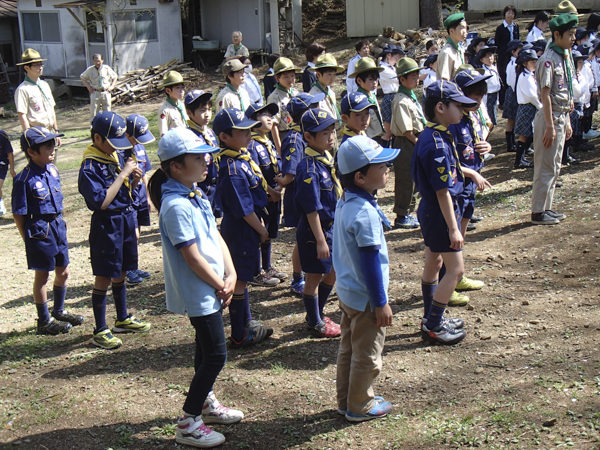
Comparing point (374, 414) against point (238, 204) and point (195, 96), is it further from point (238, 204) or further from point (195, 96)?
point (195, 96)

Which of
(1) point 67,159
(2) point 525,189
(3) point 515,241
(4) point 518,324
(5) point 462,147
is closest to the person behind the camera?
(4) point 518,324

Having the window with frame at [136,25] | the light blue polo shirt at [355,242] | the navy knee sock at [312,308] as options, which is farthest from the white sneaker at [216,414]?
the window with frame at [136,25]

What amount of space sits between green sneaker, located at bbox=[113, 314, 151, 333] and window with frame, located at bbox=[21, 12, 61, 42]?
22.4 meters

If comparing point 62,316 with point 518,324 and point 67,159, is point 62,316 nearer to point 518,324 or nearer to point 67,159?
point 518,324

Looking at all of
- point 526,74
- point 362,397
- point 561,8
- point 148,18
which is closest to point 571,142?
point 526,74

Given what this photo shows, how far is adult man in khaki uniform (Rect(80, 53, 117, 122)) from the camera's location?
55.5 ft

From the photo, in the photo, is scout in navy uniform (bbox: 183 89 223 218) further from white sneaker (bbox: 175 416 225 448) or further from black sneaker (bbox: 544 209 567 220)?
black sneaker (bbox: 544 209 567 220)

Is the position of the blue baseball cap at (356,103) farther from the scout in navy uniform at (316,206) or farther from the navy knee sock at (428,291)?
the navy knee sock at (428,291)

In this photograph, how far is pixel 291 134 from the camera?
5.84 m

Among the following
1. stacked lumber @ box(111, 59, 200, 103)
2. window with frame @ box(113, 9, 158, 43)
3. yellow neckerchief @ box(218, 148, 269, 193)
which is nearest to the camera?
yellow neckerchief @ box(218, 148, 269, 193)

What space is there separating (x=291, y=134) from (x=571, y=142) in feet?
22.0

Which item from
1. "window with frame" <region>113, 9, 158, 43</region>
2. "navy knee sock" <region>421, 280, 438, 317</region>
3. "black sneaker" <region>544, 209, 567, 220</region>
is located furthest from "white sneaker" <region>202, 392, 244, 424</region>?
"window with frame" <region>113, 9, 158, 43</region>

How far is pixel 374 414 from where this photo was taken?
3.97 m

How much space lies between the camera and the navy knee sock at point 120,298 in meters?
5.42
